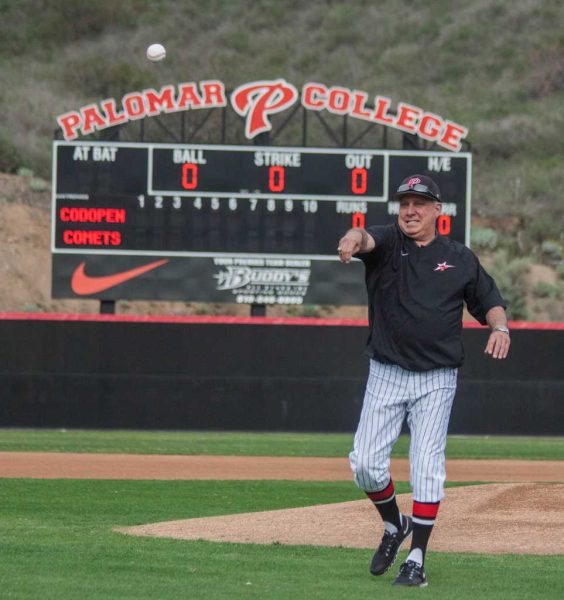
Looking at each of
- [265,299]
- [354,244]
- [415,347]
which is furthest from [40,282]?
[354,244]

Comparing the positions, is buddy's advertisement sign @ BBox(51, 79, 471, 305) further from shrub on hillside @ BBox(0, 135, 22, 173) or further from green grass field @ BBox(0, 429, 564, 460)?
shrub on hillside @ BBox(0, 135, 22, 173)

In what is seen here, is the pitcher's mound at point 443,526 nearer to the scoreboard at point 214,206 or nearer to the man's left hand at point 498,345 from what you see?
the man's left hand at point 498,345

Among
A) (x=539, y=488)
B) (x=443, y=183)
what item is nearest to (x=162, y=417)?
(x=443, y=183)

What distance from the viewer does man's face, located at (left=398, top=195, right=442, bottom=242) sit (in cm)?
500

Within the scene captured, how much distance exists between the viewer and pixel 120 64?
124 ft

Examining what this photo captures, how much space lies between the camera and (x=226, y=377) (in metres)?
17.0

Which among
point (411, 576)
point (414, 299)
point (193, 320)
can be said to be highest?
point (414, 299)

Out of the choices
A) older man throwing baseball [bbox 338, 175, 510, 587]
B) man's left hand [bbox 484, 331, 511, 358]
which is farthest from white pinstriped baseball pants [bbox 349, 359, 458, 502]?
man's left hand [bbox 484, 331, 511, 358]

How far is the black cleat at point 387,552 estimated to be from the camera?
5035mm

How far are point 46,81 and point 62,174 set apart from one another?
24.1m

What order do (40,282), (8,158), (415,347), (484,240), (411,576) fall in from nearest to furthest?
1. (411,576)
2. (415,347)
3. (40,282)
4. (484,240)
5. (8,158)

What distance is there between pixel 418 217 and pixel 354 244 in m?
0.48

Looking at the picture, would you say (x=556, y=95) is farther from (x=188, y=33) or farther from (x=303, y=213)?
(x=303, y=213)

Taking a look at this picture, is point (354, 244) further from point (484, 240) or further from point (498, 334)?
point (484, 240)
